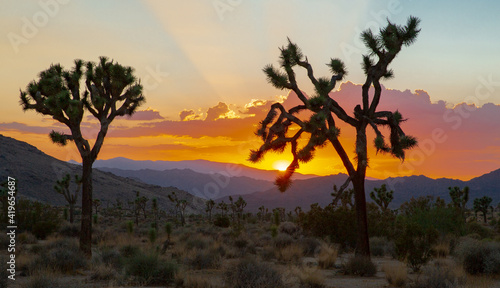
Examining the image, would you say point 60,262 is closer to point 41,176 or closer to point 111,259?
point 111,259

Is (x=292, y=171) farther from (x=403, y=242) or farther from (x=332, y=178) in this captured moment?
(x=332, y=178)

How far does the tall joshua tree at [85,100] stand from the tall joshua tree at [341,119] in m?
6.62

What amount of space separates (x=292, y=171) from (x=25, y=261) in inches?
398

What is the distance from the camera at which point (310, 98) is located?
1499 centimetres

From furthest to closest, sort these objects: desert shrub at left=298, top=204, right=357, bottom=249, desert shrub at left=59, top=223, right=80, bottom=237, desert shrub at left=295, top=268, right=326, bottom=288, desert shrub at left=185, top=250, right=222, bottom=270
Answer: desert shrub at left=59, top=223, right=80, bottom=237 → desert shrub at left=298, top=204, right=357, bottom=249 → desert shrub at left=185, top=250, right=222, bottom=270 → desert shrub at left=295, top=268, right=326, bottom=288

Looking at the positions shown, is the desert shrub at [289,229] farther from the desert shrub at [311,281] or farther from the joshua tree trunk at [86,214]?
the desert shrub at [311,281]

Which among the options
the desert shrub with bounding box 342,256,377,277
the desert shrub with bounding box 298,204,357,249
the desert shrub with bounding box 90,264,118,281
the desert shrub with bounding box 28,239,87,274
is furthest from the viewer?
the desert shrub with bounding box 298,204,357,249

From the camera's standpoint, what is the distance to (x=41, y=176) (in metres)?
95.1

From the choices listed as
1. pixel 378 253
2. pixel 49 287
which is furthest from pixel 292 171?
pixel 49 287

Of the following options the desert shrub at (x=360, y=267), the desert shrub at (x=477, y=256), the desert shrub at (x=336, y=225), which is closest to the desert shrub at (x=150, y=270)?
the desert shrub at (x=360, y=267)

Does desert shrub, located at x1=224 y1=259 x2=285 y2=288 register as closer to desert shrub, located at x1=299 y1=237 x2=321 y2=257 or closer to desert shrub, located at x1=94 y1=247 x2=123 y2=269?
desert shrub, located at x1=94 y1=247 x2=123 y2=269

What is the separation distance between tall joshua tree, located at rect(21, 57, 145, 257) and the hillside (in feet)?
213

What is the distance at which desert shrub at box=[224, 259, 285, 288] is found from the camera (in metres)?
8.73

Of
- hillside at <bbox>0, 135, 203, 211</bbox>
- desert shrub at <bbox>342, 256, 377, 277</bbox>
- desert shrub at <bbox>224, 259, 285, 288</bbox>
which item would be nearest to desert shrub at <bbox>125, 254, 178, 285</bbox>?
desert shrub at <bbox>224, 259, 285, 288</bbox>
